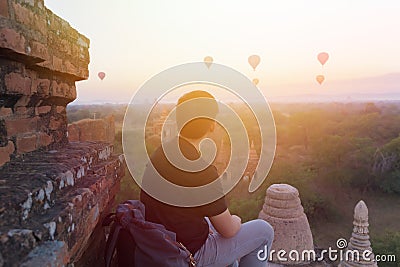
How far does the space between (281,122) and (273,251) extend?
2607 centimetres

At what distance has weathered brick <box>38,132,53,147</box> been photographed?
196 centimetres

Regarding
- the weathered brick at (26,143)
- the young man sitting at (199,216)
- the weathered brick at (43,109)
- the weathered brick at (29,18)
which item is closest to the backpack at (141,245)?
the young man sitting at (199,216)

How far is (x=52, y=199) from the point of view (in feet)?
4.96

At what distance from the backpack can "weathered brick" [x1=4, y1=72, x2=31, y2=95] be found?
2.43 feet

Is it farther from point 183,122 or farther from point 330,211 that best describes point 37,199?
point 330,211

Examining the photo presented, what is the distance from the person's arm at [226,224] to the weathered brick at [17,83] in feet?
3.90

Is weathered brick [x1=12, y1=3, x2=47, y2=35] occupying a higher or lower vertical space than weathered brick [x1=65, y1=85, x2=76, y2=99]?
higher

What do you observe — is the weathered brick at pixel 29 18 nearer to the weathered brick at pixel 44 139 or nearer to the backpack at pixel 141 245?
the weathered brick at pixel 44 139

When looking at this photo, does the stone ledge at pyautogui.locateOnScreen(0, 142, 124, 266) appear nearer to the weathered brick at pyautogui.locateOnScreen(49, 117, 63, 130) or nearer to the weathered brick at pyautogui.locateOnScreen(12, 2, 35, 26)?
the weathered brick at pyautogui.locateOnScreen(49, 117, 63, 130)

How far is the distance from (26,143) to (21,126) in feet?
0.28

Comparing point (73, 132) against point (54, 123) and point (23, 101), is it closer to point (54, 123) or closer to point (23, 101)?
point (54, 123)

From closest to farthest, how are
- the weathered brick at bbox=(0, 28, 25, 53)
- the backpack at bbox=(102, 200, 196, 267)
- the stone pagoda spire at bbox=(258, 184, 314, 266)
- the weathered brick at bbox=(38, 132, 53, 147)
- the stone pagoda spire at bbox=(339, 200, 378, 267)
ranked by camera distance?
the weathered brick at bbox=(0, 28, 25, 53) → the backpack at bbox=(102, 200, 196, 267) → the weathered brick at bbox=(38, 132, 53, 147) → the stone pagoda spire at bbox=(258, 184, 314, 266) → the stone pagoda spire at bbox=(339, 200, 378, 267)

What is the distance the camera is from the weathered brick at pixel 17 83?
5.23 ft

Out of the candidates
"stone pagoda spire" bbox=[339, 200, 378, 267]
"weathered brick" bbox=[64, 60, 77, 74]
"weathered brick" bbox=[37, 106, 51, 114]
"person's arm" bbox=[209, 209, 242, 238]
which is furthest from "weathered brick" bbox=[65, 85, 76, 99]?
"stone pagoda spire" bbox=[339, 200, 378, 267]
